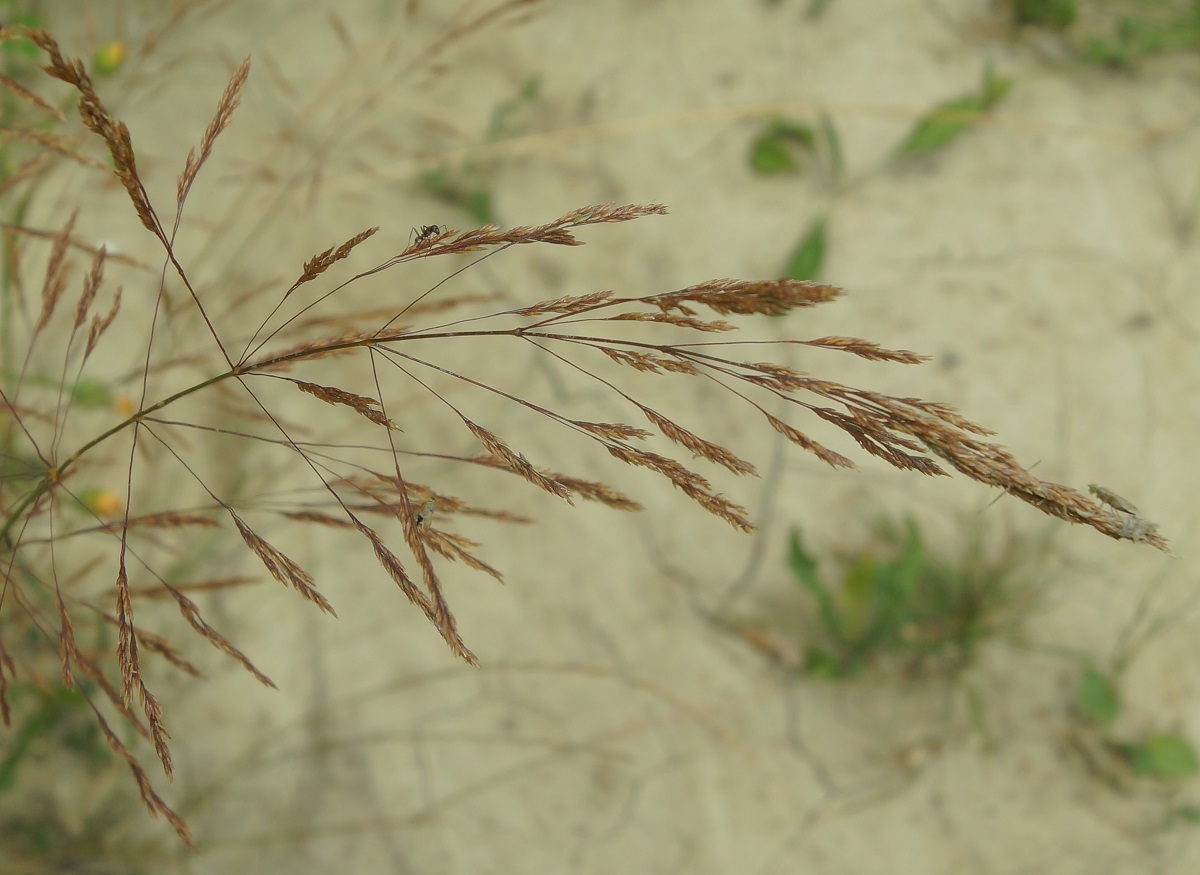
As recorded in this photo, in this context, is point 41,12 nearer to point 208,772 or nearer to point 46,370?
point 46,370

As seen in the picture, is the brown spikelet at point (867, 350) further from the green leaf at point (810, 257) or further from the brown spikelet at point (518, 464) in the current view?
the green leaf at point (810, 257)

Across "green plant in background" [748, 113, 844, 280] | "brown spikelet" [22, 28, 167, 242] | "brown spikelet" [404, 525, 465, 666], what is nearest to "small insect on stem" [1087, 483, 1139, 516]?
"brown spikelet" [404, 525, 465, 666]

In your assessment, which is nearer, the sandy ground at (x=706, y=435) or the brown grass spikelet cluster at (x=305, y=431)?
the brown grass spikelet cluster at (x=305, y=431)

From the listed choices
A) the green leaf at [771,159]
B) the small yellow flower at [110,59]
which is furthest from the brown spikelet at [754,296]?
the small yellow flower at [110,59]

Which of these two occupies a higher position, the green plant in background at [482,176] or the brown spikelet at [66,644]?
the green plant in background at [482,176]

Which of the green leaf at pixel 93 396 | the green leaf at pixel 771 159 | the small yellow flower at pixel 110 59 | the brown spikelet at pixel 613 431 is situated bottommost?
the brown spikelet at pixel 613 431

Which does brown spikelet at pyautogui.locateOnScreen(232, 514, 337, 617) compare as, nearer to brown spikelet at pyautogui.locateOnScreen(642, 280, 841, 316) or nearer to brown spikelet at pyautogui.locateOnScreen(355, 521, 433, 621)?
brown spikelet at pyautogui.locateOnScreen(355, 521, 433, 621)

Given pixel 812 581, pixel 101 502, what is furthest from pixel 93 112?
pixel 812 581

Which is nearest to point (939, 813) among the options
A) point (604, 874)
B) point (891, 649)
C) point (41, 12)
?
point (891, 649)
